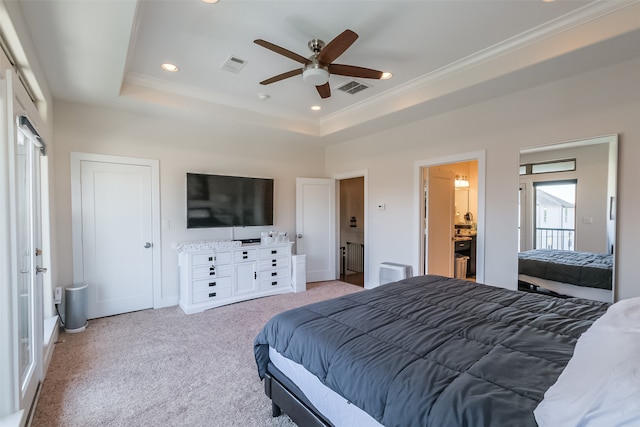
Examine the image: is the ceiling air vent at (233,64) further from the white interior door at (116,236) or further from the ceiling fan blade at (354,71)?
the white interior door at (116,236)

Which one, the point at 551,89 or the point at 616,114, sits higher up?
the point at 551,89

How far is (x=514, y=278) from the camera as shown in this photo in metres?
3.38

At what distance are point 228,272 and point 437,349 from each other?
3429 millimetres

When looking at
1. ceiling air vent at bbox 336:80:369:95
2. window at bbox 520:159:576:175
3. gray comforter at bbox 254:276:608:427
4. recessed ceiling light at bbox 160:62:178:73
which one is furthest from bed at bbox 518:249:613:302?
recessed ceiling light at bbox 160:62:178:73

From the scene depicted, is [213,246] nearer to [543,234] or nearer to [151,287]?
[151,287]

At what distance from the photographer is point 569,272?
116 inches

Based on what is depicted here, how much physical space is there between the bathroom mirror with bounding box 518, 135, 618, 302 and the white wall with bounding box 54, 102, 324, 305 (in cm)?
359

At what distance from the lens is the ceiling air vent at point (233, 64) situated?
305cm

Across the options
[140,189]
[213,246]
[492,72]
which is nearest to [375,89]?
[492,72]

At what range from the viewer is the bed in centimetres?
278

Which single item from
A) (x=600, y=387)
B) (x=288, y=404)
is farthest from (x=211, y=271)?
(x=600, y=387)

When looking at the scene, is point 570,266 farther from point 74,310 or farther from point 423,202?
point 74,310

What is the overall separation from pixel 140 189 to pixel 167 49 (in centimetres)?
197

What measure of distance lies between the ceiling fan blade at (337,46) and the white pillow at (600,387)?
7.07ft
